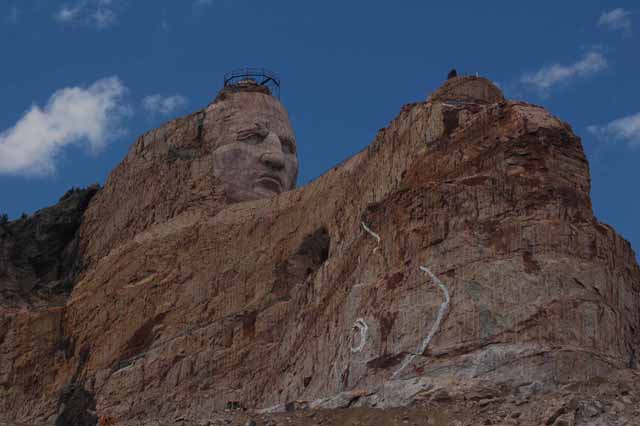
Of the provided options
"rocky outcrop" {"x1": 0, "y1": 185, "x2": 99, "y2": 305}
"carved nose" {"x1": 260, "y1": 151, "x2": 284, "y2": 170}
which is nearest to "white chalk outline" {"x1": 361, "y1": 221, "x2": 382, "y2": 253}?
"carved nose" {"x1": 260, "y1": 151, "x2": 284, "y2": 170}

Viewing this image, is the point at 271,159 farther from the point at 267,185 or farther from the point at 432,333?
the point at 432,333

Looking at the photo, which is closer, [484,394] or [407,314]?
[484,394]

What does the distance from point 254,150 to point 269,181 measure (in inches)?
32.0

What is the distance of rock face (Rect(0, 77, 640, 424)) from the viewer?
28141mm

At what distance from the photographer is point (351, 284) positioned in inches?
1236

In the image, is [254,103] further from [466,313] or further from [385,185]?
[466,313]

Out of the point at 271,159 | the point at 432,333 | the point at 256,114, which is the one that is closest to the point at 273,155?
the point at 271,159

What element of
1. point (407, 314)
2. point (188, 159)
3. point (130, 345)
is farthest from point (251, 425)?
point (188, 159)

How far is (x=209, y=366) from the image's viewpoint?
34312 millimetres

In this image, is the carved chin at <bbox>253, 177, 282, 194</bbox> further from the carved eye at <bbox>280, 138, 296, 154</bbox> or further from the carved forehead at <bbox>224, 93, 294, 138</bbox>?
the carved forehead at <bbox>224, 93, 294, 138</bbox>

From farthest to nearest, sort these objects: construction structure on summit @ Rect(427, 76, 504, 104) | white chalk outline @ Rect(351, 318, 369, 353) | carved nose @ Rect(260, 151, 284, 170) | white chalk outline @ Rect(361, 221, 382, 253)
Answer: carved nose @ Rect(260, 151, 284, 170)
construction structure on summit @ Rect(427, 76, 504, 104)
white chalk outline @ Rect(361, 221, 382, 253)
white chalk outline @ Rect(351, 318, 369, 353)

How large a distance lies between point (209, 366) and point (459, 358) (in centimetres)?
796

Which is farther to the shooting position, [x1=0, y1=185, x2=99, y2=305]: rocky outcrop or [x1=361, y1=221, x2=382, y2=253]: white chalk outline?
[x1=0, y1=185, x2=99, y2=305]: rocky outcrop

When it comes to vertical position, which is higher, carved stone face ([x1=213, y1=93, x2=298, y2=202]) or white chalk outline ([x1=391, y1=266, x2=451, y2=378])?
carved stone face ([x1=213, y1=93, x2=298, y2=202])
